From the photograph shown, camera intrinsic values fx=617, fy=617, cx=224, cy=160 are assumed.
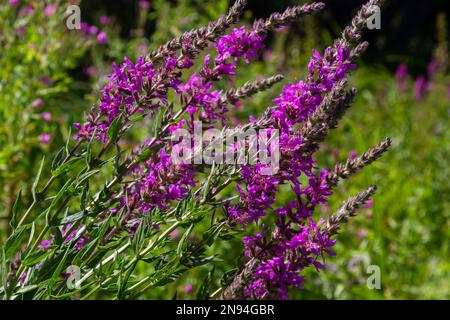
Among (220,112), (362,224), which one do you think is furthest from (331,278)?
(220,112)

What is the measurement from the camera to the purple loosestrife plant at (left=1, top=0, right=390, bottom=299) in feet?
4.23

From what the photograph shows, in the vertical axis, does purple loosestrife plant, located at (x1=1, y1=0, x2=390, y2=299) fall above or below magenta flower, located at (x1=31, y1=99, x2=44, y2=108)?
below

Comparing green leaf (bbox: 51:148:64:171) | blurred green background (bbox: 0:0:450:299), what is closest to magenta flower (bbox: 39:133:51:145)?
blurred green background (bbox: 0:0:450:299)

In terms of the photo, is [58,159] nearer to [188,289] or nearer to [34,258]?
[34,258]

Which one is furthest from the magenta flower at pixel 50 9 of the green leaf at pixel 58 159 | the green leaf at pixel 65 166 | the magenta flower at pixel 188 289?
the green leaf at pixel 65 166

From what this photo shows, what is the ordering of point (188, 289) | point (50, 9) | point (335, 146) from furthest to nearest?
point (335, 146) < point (50, 9) < point (188, 289)

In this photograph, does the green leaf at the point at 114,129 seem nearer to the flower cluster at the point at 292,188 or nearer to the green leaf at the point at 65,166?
the green leaf at the point at 65,166

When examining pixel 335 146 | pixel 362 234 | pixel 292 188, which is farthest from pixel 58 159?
pixel 335 146

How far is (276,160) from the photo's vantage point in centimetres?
127

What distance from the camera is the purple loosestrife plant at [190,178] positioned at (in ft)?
4.23

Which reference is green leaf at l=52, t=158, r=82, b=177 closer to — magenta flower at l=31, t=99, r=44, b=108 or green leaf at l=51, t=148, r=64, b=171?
green leaf at l=51, t=148, r=64, b=171

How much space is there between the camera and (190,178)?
134 cm

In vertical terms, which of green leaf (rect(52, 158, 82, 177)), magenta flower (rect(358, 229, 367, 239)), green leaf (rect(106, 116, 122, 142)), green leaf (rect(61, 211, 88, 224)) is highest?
magenta flower (rect(358, 229, 367, 239))
